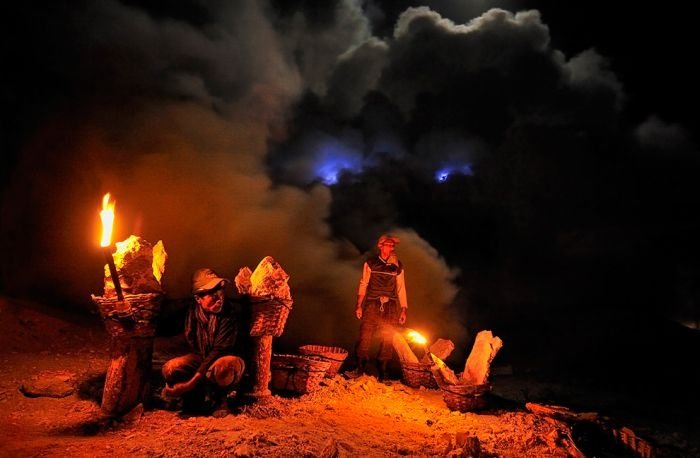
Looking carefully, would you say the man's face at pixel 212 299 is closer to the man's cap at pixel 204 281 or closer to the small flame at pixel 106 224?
the man's cap at pixel 204 281

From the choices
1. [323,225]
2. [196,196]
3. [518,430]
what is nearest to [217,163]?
[196,196]

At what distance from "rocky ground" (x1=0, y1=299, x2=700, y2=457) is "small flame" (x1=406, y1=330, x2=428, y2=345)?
759 millimetres

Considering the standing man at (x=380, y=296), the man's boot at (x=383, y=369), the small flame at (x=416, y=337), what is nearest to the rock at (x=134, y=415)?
the standing man at (x=380, y=296)

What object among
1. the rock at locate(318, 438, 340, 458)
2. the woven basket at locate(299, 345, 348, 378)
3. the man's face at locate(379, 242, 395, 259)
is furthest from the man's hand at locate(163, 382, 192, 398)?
the man's face at locate(379, 242, 395, 259)

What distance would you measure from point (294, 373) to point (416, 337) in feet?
7.76

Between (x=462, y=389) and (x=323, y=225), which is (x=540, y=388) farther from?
(x=323, y=225)

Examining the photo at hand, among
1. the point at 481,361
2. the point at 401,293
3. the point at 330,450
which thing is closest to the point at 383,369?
the point at 401,293

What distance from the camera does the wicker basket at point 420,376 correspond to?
6.95m

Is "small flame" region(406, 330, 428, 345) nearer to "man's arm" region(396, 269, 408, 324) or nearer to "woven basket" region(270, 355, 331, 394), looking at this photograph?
"man's arm" region(396, 269, 408, 324)

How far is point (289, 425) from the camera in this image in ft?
15.2

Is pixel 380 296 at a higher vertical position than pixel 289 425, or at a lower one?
higher

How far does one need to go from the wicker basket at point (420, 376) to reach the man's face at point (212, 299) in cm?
358

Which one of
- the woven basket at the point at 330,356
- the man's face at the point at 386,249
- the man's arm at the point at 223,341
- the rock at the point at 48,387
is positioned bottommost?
the rock at the point at 48,387

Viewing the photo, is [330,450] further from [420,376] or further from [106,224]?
[420,376]
